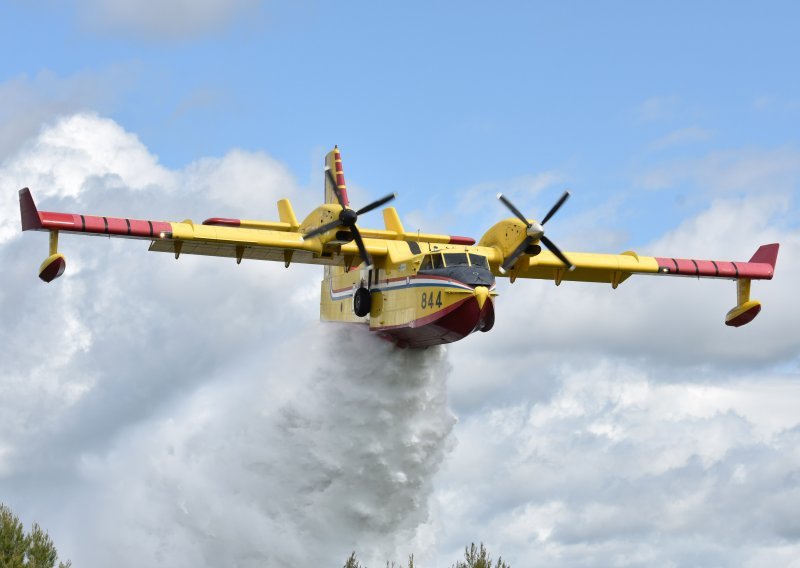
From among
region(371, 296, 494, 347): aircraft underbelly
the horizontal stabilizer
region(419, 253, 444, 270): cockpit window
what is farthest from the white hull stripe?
the horizontal stabilizer

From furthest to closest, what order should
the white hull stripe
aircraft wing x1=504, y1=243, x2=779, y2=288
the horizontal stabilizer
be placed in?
aircraft wing x1=504, y1=243, x2=779, y2=288, the horizontal stabilizer, the white hull stripe

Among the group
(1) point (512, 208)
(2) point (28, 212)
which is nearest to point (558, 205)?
(1) point (512, 208)

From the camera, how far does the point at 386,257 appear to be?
1089 inches

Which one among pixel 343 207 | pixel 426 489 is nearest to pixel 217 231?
pixel 343 207

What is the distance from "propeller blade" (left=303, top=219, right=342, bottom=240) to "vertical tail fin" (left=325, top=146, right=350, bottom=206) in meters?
2.05

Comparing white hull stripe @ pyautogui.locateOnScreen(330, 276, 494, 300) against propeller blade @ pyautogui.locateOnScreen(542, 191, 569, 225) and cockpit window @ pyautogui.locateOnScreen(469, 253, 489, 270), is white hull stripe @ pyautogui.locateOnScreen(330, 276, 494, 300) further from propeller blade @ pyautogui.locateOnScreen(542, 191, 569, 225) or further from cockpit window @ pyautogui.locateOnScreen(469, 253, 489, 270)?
propeller blade @ pyautogui.locateOnScreen(542, 191, 569, 225)

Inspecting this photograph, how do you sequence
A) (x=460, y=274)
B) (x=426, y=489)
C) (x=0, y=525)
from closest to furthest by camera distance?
(x=460, y=274) → (x=426, y=489) → (x=0, y=525)

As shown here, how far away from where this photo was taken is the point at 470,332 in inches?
1009

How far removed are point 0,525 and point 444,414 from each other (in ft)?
48.4

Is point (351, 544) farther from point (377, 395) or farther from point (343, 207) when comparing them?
point (343, 207)

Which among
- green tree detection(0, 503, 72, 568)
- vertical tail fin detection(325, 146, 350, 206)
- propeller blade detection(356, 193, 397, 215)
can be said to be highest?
vertical tail fin detection(325, 146, 350, 206)

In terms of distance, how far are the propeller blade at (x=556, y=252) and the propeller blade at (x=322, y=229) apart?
4.78 metres

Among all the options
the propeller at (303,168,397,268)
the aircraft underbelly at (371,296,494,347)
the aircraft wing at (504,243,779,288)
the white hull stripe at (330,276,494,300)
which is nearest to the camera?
the aircraft underbelly at (371,296,494,347)

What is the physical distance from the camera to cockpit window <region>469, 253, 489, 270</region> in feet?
84.3
